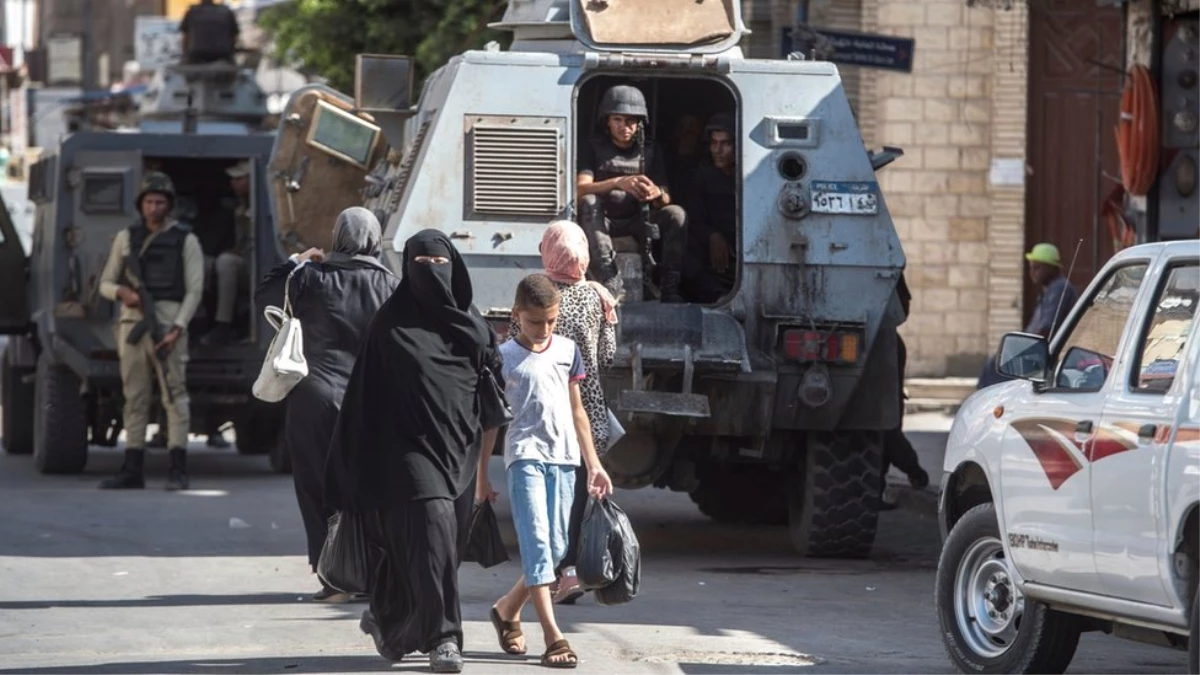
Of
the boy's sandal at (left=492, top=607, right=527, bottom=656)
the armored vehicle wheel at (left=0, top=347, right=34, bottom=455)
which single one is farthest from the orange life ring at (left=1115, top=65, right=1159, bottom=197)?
the armored vehicle wheel at (left=0, top=347, right=34, bottom=455)

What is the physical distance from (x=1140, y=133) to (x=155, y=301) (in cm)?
628

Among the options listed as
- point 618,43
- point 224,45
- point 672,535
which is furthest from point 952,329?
point 618,43

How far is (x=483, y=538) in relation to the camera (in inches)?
336

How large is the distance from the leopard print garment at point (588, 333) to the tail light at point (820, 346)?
2457 mm

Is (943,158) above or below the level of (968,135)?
below

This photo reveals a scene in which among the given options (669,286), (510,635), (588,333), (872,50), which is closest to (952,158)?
(872,50)

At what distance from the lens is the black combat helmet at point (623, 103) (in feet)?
38.8

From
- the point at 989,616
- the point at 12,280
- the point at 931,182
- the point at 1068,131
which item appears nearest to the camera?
the point at 989,616

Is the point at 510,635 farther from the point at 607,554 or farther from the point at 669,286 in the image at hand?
the point at 669,286

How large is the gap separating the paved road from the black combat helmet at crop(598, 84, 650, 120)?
2.24 metres

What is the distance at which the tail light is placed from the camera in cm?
1146

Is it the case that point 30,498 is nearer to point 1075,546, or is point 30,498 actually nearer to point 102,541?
point 102,541

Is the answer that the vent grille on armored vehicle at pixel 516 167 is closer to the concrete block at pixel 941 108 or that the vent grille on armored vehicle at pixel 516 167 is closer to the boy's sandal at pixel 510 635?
the boy's sandal at pixel 510 635

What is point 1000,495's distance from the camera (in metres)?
7.93
